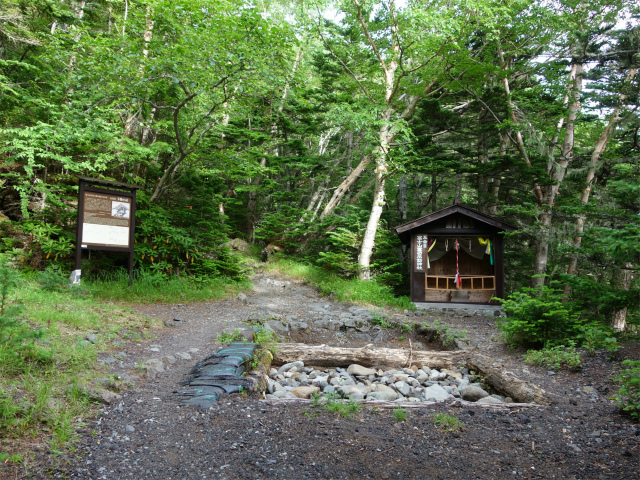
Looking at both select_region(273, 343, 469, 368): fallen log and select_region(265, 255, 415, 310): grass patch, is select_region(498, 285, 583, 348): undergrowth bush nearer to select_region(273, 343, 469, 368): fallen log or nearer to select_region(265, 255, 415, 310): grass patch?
select_region(273, 343, 469, 368): fallen log

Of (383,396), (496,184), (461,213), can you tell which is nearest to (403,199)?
(496,184)

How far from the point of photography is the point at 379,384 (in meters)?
5.22

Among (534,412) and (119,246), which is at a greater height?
(119,246)

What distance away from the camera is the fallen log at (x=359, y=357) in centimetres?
612

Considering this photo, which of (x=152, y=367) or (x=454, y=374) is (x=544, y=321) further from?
(x=152, y=367)

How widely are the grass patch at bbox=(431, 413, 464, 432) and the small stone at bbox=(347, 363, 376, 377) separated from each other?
2402 mm

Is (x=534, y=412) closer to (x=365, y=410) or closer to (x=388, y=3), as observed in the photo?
(x=365, y=410)

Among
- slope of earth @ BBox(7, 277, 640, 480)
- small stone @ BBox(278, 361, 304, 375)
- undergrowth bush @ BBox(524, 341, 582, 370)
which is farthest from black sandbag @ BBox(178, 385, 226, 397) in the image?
undergrowth bush @ BBox(524, 341, 582, 370)

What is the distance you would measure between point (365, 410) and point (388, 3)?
1336 cm

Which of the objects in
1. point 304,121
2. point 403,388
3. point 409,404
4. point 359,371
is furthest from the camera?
point 304,121

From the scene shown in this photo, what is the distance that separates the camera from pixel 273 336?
269 inches

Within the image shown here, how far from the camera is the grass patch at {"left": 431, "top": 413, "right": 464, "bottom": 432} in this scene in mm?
3334

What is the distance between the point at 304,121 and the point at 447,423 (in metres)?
14.8

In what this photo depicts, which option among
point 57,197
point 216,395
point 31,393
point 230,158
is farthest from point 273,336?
point 57,197
